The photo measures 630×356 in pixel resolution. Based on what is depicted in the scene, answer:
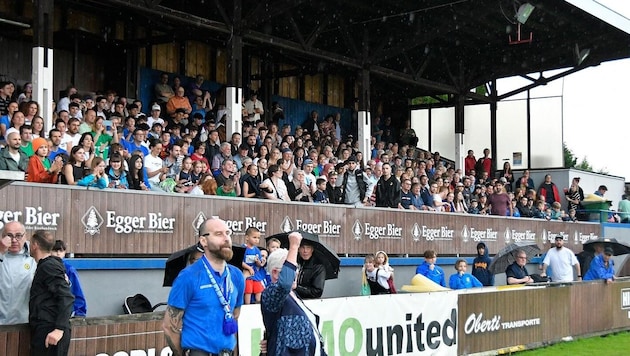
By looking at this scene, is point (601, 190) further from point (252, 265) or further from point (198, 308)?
point (198, 308)

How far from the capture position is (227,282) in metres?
5.94

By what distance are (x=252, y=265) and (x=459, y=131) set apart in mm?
18061

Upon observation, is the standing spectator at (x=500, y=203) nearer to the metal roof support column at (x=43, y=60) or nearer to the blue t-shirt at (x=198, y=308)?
the metal roof support column at (x=43, y=60)

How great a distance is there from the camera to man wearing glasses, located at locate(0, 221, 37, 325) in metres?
7.33

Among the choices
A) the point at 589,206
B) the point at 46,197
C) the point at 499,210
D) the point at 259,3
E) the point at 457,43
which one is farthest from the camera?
the point at 589,206

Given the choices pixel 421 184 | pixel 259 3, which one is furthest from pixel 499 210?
pixel 259 3

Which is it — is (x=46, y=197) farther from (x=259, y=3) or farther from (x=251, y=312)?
(x=259, y=3)

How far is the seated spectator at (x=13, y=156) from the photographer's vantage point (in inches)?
392

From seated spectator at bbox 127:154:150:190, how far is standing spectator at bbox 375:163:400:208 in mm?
6025

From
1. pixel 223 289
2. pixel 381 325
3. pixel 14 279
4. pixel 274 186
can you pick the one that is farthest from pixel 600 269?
pixel 223 289

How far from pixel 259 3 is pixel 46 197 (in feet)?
30.5

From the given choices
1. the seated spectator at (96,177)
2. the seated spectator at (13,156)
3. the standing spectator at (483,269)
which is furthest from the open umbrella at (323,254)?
the standing spectator at (483,269)

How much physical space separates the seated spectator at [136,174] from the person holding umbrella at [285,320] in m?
6.49

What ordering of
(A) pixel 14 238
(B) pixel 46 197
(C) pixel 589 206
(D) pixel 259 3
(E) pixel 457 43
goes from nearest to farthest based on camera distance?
(A) pixel 14 238, (B) pixel 46 197, (D) pixel 259 3, (E) pixel 457 43, (C) pixel 589 206
